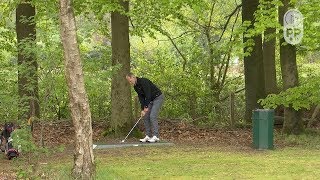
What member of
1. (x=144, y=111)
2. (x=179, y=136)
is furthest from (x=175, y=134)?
(x=144, y=111)

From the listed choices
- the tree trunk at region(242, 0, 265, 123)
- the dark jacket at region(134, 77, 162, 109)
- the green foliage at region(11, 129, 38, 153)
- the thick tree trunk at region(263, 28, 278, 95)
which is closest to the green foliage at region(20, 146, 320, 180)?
the green foliage at region(11, 129, 38, 153)

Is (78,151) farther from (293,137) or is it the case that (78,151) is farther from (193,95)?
(193,95)

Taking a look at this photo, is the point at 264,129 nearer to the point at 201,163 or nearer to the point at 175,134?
the point at 201,163

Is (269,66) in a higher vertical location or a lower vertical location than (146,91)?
higher

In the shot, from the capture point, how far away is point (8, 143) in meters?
11.4

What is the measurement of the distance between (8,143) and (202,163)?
4027 mm

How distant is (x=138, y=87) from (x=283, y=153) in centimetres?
375

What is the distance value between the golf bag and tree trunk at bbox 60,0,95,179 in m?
3.55

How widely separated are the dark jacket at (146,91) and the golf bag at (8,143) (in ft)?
10.4

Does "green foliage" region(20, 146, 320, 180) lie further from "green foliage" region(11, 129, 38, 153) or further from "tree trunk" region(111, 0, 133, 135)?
"tree trunk" region(111, 0, 133, 135)

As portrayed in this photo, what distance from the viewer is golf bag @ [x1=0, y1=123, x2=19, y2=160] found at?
11.4 metres

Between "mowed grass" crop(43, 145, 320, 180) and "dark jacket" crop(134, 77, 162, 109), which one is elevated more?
"dark jacket" crop(134, 77, 162, 109)

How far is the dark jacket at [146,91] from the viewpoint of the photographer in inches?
524

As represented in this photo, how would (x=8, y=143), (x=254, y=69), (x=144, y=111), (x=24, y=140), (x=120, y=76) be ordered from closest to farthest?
1. (x=24, y=140)
2. (x=8, y=143)
3. (x=144, y=111)
4. (x=120, y=76)
5. (x=254, y=69)
